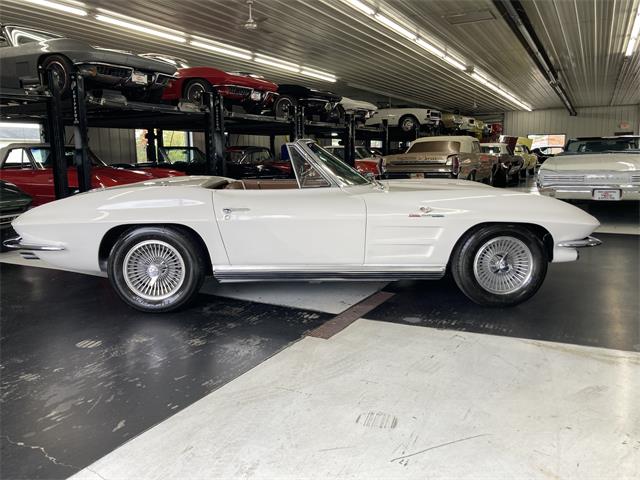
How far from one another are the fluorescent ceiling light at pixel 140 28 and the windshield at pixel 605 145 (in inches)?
381

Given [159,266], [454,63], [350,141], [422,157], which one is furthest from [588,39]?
[159,266]

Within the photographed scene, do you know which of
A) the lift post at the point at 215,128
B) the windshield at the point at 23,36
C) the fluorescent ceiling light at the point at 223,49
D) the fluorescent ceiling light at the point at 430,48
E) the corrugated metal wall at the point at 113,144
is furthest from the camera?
the corrugated metal wall at the point at 113,144

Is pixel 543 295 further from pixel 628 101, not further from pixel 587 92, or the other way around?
pixel 628 101

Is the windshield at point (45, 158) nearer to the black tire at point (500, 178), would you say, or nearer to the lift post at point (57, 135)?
the lift post at point (57, 135)

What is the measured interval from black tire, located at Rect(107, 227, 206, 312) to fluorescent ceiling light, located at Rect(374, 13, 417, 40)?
28.7 feet

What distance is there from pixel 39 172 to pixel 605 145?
35.3 ft

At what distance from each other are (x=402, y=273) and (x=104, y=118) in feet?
25.5

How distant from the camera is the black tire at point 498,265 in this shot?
3.81 meters

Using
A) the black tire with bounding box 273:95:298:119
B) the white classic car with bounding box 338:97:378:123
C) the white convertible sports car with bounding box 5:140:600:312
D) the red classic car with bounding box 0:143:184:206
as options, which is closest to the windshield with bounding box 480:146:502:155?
the white classic car with bounding box 338:97:378:123

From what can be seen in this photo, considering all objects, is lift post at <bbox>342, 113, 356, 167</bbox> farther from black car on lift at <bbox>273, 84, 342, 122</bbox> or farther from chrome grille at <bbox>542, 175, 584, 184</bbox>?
chrome grille at <bbox>542, 175, 584, 184</bbox>

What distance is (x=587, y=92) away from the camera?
27875 mm

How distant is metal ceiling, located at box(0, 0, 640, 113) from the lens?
33.7ft

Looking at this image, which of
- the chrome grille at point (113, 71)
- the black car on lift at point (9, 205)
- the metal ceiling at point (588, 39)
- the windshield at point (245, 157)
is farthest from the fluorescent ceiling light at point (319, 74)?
the black car on lift at point (9, 205)

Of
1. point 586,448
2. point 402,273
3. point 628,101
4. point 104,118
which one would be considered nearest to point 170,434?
point 586,448
